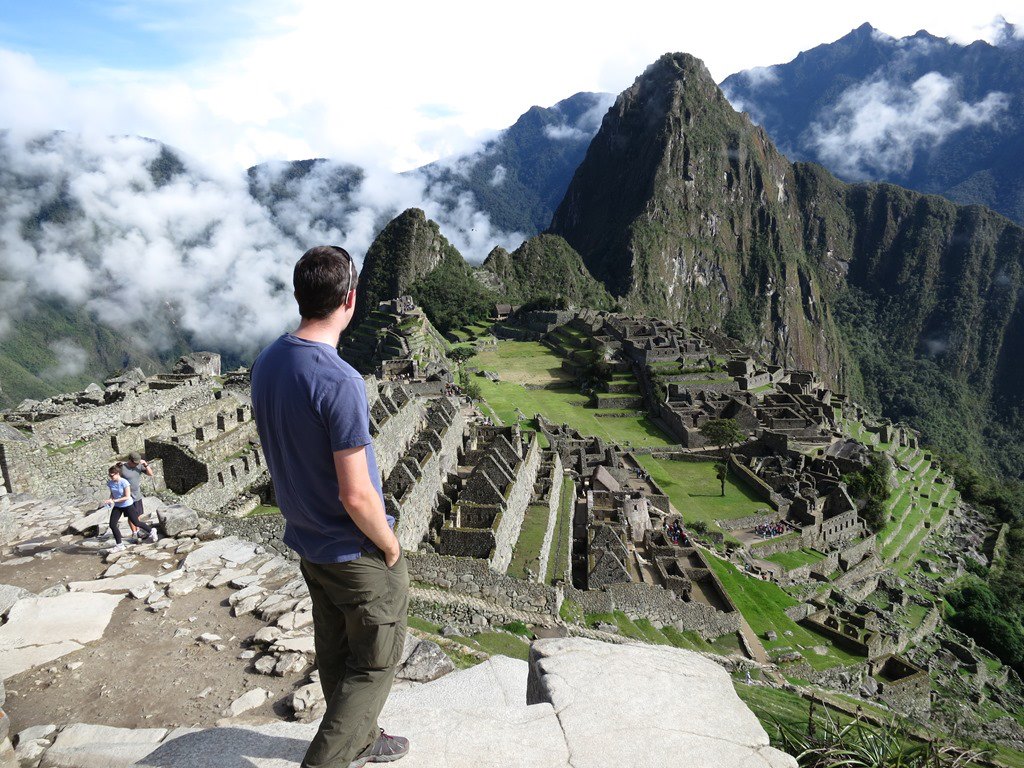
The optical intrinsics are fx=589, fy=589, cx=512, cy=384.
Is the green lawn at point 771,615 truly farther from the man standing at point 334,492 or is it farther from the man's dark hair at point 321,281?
the man's dark hair at point 321,281

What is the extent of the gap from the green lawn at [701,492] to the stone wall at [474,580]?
19579 millimetres

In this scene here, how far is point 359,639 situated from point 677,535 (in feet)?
79.3

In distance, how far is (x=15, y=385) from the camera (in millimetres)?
56406

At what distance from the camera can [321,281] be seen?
122 inches

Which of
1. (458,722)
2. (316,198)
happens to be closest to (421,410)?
(458,722)

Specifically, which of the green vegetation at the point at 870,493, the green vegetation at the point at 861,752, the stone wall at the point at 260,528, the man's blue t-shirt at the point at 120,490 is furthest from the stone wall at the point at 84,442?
the green vegetation at the point at 870,493

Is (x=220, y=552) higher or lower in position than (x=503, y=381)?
higher

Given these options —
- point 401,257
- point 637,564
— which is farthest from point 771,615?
point 401,257

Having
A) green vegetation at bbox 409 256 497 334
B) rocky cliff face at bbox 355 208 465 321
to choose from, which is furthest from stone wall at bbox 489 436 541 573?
rocky cliff face at bbox 355 208 465 321

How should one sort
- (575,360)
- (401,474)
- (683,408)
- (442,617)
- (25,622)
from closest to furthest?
(25,622) → (442,617) → (401,474) → (683,408) → (575,360)

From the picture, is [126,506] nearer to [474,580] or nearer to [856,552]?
[474,580]

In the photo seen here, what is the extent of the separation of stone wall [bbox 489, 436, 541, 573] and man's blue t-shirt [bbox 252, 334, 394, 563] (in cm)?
1122

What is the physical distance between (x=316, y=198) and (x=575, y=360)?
3794 inches

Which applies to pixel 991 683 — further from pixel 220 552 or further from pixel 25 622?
pixel 25 622
